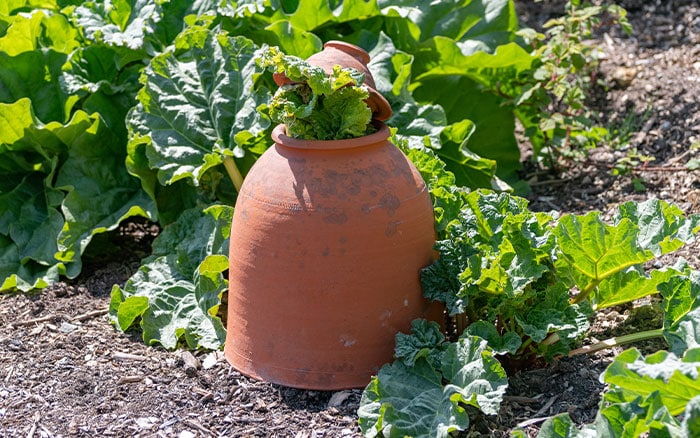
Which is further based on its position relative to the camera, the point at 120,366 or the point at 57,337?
the point at 57,337

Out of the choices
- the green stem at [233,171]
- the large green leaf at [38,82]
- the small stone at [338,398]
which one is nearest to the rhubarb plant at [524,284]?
the small stone at [338,398]

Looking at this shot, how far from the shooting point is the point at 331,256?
3.15 meters

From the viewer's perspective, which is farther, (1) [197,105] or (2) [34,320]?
(1) [197,105]

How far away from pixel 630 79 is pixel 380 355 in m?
3.25

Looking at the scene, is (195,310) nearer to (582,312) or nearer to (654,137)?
(582,312)

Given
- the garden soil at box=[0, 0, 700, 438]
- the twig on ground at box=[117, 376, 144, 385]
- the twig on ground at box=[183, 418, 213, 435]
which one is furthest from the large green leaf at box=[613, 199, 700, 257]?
the twig on ground at box=[117, 376, 144, 385]

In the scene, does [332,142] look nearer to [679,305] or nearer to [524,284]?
[524,284]

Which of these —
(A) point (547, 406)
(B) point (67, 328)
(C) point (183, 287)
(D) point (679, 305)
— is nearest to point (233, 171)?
(C) point (183, 287)

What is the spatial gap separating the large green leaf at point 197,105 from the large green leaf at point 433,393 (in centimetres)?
137

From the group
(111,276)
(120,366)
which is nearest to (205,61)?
(111,276)

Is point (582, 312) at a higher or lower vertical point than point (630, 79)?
higher

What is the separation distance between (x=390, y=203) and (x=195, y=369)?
0.94 m

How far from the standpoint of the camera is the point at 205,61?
4238mm

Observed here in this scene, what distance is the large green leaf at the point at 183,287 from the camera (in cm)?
372
